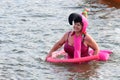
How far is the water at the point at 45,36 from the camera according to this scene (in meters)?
8.70

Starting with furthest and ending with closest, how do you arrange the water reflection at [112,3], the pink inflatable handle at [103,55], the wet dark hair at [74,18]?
1. the water reflection at [112,3]
2. the pink inflatable handle at [103,55]
3. the wet dark hair at [74,18]

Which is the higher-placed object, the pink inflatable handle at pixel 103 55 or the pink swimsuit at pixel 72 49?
the pink swimsuit at pixel 72 49

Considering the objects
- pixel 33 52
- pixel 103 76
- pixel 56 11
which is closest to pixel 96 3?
pixel 56 11

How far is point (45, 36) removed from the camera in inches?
458

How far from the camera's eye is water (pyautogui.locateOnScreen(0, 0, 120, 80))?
870cm

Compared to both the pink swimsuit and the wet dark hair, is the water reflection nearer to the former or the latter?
the pink swimsuit

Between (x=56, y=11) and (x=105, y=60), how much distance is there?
592cm

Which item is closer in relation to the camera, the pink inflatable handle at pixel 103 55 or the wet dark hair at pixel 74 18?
the wet dark hair at pixel 74 18

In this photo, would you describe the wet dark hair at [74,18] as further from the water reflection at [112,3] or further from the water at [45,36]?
the water reflection at [112,3]

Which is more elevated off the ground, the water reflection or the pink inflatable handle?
the water reflection

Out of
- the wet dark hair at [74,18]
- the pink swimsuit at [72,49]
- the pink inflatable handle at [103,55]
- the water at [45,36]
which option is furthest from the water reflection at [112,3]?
the wet dark hair at [74,18]

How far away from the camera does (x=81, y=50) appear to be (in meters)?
9.16

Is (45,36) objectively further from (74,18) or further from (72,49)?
(74,18)

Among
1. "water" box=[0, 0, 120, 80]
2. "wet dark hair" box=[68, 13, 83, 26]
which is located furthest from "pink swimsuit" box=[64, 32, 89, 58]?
"wet dark hair" box=[68, 13, 83, 26]
